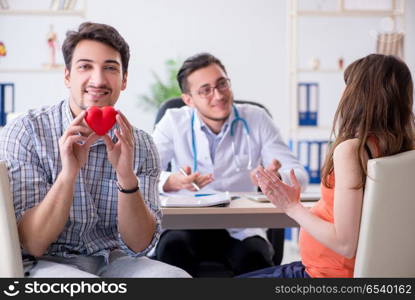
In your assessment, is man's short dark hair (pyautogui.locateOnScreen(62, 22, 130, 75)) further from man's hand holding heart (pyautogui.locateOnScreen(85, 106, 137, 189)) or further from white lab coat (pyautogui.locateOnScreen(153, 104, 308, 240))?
white lab coat (pyautogui.locateOnScreen(153, 104, 308, 240))

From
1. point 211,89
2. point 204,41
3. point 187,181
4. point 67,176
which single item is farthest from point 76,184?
point 204,41

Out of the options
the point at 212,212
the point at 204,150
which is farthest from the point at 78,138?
the point at 204,150

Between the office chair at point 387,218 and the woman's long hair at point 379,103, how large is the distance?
0.43ft

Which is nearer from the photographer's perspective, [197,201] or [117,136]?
[117,136]

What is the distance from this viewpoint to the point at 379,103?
5.11ft

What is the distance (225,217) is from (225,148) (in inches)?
32.0

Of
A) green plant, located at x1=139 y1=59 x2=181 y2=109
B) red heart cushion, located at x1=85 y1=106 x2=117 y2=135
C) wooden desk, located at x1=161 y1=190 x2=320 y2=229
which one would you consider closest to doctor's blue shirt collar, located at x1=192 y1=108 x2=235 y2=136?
wooden desk, located at x1=161 y1=190 x2=320 y2=229

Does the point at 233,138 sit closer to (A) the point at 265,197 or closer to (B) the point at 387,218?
(A) the point at 265,197

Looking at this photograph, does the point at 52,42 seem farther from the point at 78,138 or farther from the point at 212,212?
the point at 78,138

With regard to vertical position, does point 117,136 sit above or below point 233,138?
above

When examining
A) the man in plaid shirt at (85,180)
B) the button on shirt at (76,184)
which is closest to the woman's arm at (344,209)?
the man in plaid shirt at (85,180)

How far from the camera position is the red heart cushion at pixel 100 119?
151 centimetres

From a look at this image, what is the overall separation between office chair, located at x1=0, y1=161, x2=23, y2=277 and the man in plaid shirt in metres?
0.12

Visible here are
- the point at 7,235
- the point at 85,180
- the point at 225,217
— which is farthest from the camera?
the point at 225,217
